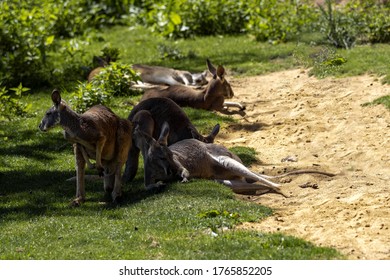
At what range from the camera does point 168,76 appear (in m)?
18.1

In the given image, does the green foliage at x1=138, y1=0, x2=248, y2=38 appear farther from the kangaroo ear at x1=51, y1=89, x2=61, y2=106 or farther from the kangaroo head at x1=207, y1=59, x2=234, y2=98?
the kangaroo ear at x1=51, y1=89, x2=61, y2=106

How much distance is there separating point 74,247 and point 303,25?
12.1 m

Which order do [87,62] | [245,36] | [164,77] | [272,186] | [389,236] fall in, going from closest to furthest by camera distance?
[389,236]
[272,186]
[164,77]
[87,62]
[245,36]

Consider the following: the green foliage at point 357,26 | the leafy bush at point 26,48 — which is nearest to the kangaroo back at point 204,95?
the green foliage at point 357,26

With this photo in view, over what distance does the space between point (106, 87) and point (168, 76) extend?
186 centimetres

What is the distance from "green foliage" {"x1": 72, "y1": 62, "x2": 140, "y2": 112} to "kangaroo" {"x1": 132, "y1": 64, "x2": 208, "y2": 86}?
21.5 inches

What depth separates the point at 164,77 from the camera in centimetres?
1800

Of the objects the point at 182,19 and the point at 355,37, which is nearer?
the point at 355,37

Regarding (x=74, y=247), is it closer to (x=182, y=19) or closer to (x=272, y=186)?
(x=272, y=186)

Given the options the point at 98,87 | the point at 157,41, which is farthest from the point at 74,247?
the point at 157,41

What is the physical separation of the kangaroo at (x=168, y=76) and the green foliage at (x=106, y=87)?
55 centimetres

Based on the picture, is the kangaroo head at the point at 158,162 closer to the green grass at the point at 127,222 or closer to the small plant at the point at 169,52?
the green grass at the point at 127,222

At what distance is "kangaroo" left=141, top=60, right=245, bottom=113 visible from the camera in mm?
16359

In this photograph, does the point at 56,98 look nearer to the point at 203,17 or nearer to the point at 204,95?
the point at 204,95
